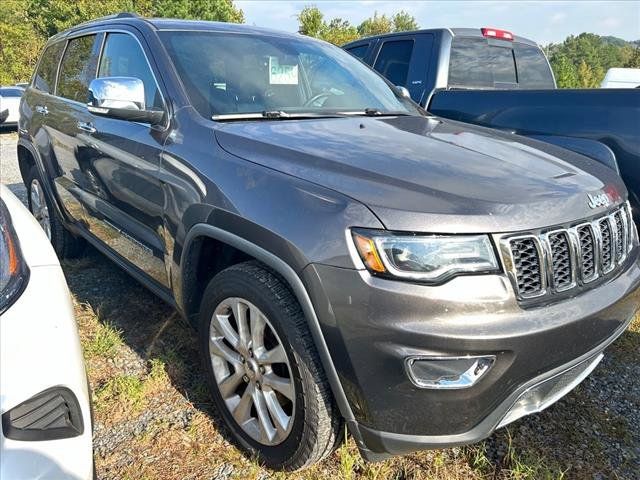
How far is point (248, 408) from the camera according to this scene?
2141mm

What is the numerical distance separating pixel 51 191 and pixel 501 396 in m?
3.62

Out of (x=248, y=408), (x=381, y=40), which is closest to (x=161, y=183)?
(x=248, y=408)

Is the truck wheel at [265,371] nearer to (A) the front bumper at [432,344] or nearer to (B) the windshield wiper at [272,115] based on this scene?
(A) the front bumper at [432,344]

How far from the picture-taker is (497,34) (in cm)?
506

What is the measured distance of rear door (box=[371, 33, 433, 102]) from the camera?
4.64 metres

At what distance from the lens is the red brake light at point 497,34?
494 centimetres

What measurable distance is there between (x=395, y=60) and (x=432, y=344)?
4.10 m

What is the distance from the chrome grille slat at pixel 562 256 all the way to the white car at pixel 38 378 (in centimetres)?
132

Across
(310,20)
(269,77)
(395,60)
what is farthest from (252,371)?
(310,20)

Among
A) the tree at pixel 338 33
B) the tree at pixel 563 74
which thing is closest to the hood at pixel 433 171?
the tree at pixel 338 33

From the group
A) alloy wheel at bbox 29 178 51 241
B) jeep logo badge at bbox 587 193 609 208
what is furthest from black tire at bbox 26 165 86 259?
jeep logo badge at bbox 587 193 609 208

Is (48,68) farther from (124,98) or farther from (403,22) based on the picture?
(403,22)

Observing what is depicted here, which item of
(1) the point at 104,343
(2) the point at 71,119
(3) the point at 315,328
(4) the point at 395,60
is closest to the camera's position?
(3) the point at 315,328

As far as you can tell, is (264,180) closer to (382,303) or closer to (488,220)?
(382,303)
